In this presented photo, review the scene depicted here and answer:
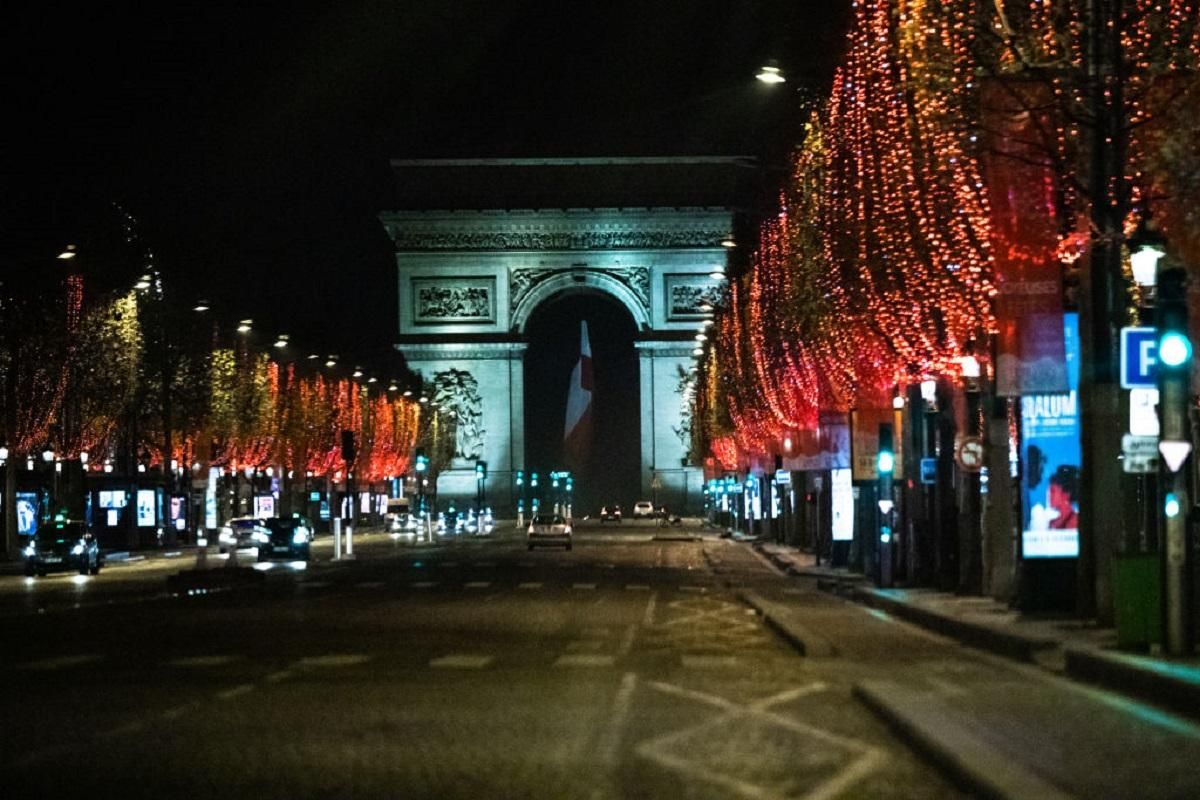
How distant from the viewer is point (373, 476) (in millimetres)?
135125

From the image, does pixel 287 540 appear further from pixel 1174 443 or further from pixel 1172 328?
pixel 1172 328

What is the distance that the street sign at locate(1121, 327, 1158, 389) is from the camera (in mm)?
21781

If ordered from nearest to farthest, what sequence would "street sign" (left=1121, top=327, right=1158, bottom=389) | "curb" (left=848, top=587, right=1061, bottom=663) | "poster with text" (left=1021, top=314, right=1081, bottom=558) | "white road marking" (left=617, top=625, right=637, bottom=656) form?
"street sign" (left=1121, top=327, right=1158, bottom=389) → "curb" (left=848, top=587, right=1061, bottom=663) → "white road marking" (left=617, top=625, right=637, bottom=656) → "poster with text" (left=1021, top=314, right=1081, bottom=558)

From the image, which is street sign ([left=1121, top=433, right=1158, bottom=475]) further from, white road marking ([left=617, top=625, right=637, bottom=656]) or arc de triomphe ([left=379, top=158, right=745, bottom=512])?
arc de triomphe ([left=379, top=158, right=745, bottom=512])

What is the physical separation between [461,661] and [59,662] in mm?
4920

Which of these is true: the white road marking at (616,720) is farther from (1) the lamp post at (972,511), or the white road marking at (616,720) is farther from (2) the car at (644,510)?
(2) the car at (644,510)

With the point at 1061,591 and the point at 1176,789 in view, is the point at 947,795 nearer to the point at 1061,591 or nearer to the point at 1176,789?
the point at 1176,789

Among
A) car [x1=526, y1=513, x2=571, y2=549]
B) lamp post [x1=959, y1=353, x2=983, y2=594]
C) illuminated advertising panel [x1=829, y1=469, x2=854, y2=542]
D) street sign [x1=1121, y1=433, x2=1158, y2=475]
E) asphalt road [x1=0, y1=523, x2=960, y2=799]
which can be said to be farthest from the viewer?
car [x1=526, y1=513, x2=571, y2=549]

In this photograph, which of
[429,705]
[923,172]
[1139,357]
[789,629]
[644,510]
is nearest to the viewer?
[429,705]

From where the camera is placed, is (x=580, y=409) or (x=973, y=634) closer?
(x=973, y=634)

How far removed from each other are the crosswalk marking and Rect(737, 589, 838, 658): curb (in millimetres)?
9086

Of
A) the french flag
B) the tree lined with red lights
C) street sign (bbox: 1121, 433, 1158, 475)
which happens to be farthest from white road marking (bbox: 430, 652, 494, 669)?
the french flag

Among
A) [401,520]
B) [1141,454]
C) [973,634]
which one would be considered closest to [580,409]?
[401,520]

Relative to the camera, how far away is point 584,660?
84.9 feet
